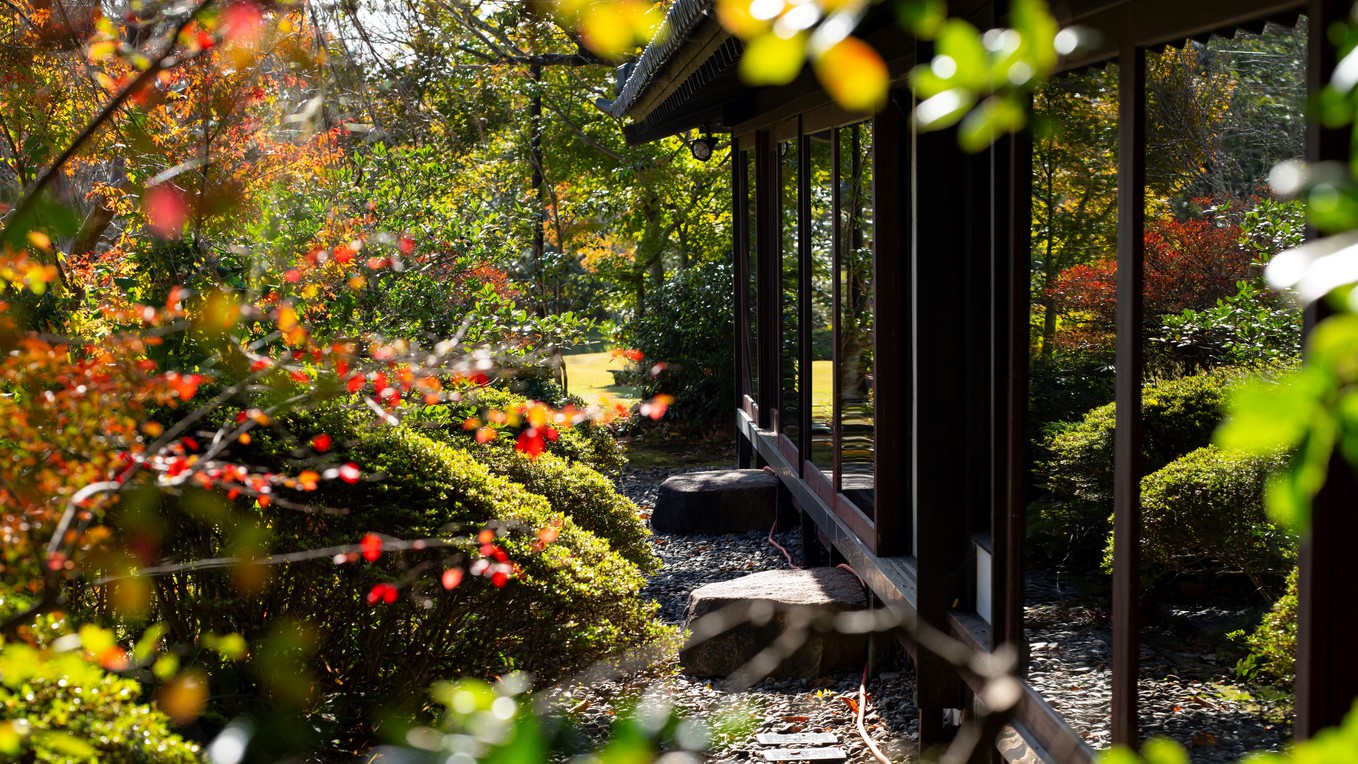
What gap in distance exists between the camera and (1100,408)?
17.3 feet

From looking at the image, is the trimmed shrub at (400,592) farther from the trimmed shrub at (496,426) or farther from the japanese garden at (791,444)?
the trimmed shrub at (496,426)

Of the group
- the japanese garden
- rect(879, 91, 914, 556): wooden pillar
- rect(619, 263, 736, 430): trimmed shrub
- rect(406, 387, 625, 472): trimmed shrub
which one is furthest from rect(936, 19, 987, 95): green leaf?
rect(619, 263, 736, 430): trimmed shrub

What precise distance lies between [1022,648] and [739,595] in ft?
7.24

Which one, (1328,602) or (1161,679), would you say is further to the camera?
(1161,679)

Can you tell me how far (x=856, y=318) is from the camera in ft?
18.1

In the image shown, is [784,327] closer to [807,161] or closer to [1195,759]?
[807,161]

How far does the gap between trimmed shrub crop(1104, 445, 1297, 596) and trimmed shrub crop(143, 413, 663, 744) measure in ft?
6.64

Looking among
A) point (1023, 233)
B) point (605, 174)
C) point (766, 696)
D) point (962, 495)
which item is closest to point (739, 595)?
point (766, 696)

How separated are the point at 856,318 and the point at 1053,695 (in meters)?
2.26

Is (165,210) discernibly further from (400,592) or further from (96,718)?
(96,718)

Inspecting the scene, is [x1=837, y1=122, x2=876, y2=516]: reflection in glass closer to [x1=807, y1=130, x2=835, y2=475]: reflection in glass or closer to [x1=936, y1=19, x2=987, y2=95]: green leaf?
[x1=807, y1=130, x2=835, y2=475]: reflection in glass

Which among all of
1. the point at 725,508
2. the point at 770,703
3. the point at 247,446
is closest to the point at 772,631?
the point at 770,703

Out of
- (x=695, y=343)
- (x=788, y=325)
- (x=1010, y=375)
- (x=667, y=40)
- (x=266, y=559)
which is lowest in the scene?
(x=266, y=559)

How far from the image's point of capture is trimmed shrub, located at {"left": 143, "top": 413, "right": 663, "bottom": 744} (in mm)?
4043
